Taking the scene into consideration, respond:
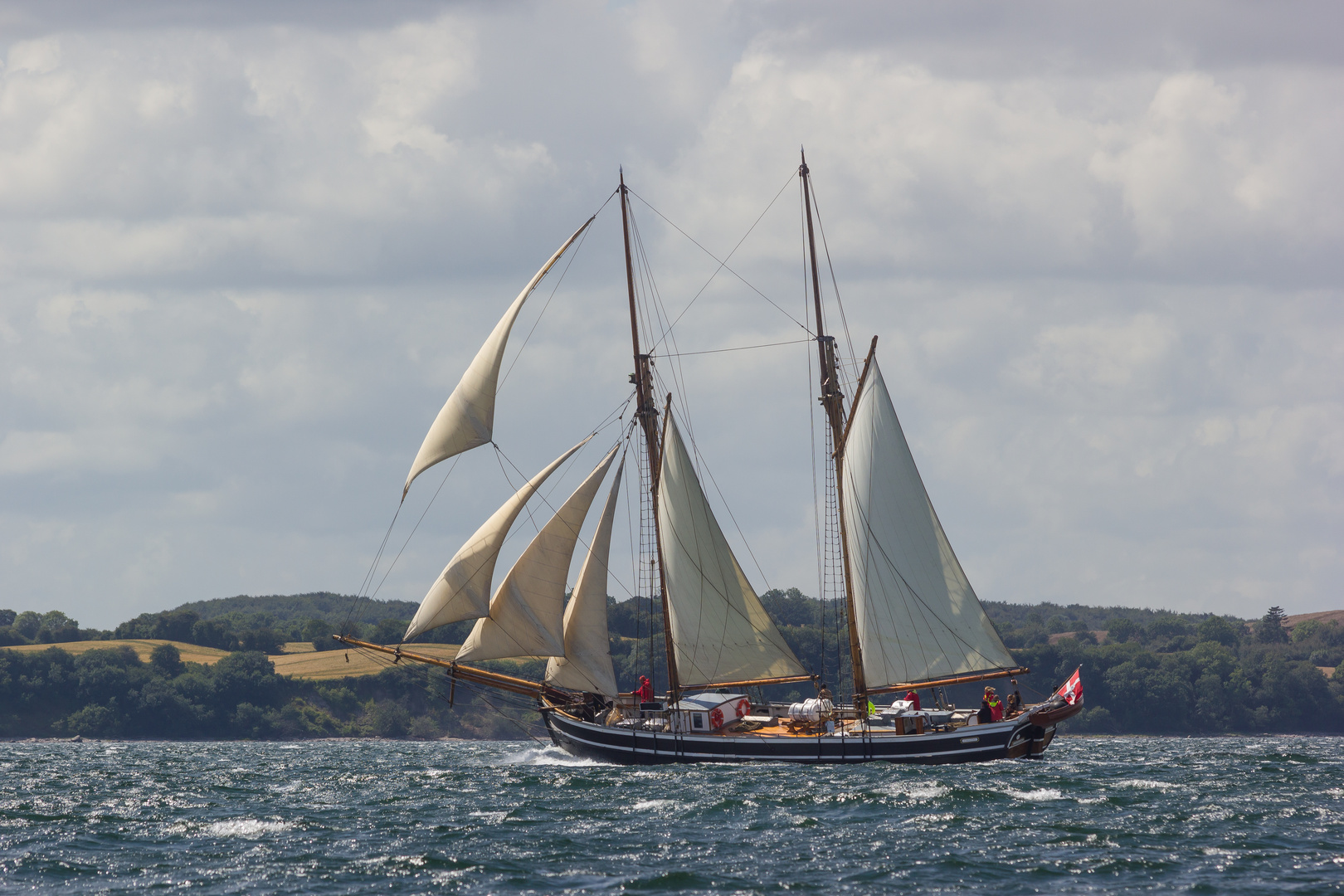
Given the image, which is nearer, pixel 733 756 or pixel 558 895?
pixel 558 895

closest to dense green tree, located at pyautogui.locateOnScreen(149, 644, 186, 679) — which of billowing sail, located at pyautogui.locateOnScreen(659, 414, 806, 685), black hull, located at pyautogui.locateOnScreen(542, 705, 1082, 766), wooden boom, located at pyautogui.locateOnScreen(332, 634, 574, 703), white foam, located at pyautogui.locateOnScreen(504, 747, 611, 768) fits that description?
white foam, located at pyautogui.locateOnScreen(504, 747, 611, 768)

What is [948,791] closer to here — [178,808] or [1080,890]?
[1080,890]

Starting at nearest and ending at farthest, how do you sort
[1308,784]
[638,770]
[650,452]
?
1. [1308,784]
2. [638,770]
3. [650,452]

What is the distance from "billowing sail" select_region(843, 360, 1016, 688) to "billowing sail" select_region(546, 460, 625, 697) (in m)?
10.3

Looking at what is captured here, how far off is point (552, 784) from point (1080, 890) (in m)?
26.7

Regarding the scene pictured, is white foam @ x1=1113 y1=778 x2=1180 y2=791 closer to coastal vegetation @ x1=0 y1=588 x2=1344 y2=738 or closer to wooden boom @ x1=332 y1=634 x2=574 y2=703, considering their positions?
wooden boom @ x1=332 y1=634 x2=574 y2=703

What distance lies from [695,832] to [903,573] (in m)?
23.4

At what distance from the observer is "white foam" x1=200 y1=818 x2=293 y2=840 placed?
1682 inches

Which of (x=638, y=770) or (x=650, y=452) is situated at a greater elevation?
(x=650, y=452)

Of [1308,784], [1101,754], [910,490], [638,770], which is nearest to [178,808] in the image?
[638,770]

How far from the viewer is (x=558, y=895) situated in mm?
33188

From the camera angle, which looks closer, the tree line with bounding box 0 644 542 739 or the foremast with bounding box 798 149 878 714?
the foremast with bounding box 798 149 878 714

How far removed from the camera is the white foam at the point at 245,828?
140 ft

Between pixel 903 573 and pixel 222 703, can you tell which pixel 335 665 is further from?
pixel 903 573
